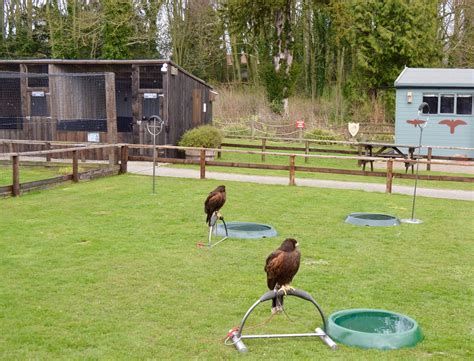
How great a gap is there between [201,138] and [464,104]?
946 centimetres

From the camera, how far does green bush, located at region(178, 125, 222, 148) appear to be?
17.8 m

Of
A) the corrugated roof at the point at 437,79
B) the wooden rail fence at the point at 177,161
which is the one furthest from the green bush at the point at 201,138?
the corrugated roof at the point at 437,79

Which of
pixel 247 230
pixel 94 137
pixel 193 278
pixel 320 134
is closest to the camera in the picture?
pixel 193 278

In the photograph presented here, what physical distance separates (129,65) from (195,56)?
19.8 m

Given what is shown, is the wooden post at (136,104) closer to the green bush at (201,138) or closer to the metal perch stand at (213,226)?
the green bush at (201,138)

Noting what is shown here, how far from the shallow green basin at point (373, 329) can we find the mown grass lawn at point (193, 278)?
95mm

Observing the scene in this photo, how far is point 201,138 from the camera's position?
17.8 meters

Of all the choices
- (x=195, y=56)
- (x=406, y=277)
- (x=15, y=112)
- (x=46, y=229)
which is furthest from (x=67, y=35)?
(x=406, y=277)

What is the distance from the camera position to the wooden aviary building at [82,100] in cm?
1747

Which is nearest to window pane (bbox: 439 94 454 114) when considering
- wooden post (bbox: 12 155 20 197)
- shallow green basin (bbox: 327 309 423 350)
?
wooden post (bbox: 12 155 20 197)

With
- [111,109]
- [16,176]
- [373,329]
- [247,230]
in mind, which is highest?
[111,109]

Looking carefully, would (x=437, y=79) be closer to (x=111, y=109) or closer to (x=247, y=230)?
(x=111, y=109)

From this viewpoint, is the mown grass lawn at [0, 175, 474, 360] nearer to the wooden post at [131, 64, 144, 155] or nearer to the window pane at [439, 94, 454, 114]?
the wooden post at [131, 64, 144, 155]

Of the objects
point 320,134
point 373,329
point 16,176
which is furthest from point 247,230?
point 320,134
